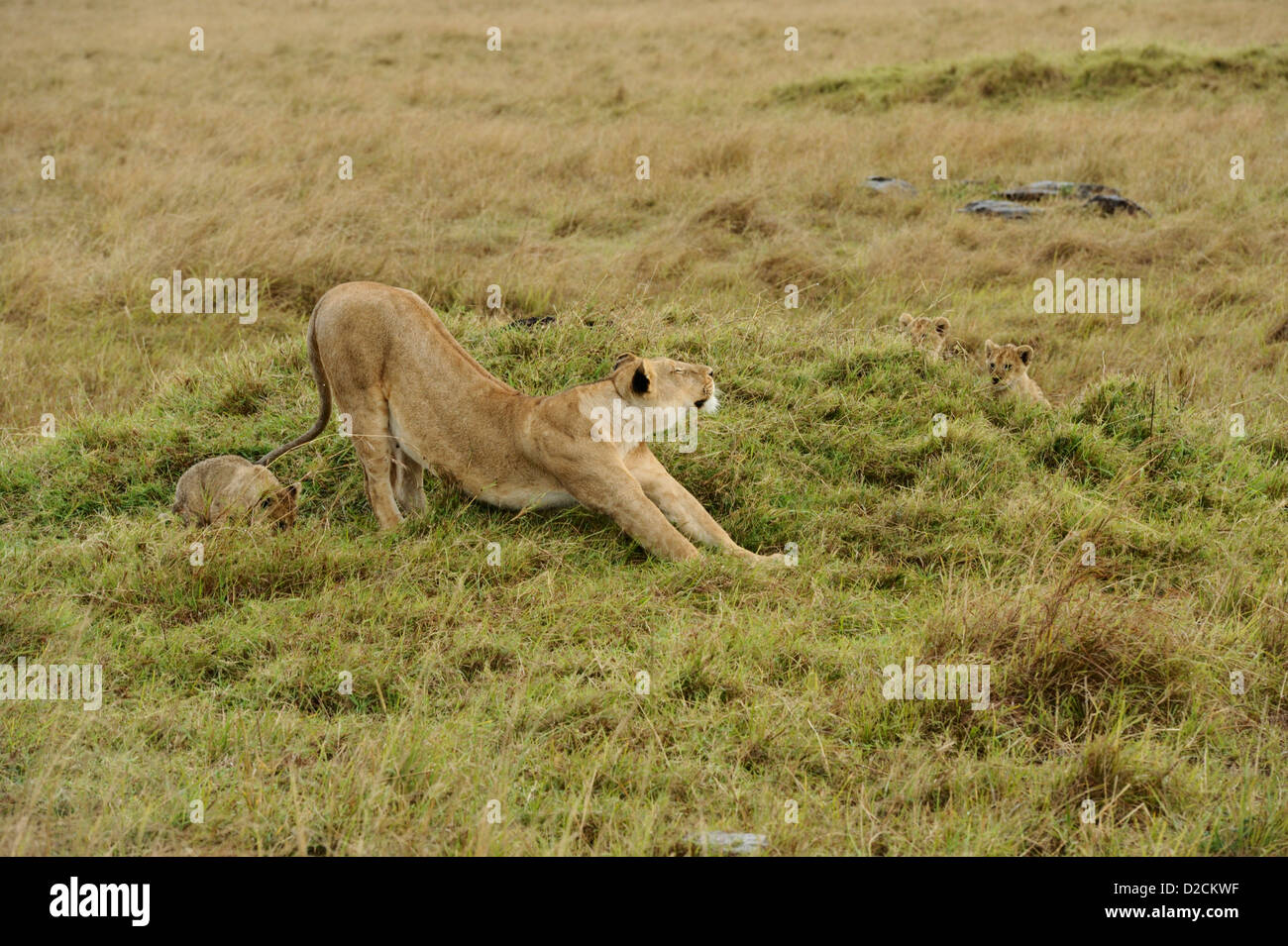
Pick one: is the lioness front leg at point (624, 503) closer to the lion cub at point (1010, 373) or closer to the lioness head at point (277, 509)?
the lioness head at point (277, 509)

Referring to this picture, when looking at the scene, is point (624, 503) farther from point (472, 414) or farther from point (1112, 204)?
point (1112, 204)

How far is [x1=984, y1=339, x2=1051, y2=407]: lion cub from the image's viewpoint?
284 inches

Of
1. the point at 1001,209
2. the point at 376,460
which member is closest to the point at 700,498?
the point at 376,460

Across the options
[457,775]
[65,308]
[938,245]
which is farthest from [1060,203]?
[457,775]

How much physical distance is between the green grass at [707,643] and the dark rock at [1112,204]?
5.23 metres

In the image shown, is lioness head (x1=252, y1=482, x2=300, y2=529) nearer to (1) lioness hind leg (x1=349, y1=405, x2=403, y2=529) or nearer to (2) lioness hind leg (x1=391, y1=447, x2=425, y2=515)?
(1) lioness hind leg (x1=349, y1=405, x2=403, y2=529)

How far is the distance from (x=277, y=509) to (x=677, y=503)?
1.88 metres

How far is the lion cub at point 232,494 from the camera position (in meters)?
5.64

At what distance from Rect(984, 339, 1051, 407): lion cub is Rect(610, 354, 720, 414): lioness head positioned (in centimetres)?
220

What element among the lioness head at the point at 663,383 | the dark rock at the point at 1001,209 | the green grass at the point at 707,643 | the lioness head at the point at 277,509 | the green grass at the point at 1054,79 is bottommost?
the green grass at the point at 707,643

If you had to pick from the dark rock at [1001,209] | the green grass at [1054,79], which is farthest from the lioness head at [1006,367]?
the green grass at [1054,79]

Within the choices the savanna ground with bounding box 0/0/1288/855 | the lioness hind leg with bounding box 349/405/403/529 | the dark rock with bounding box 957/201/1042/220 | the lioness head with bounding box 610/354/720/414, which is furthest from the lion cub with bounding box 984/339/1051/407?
the dark rock with bounding box 957/201/1042/220

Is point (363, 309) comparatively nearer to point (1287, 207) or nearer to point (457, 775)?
point (457, 775)

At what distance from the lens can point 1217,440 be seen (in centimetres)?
661
